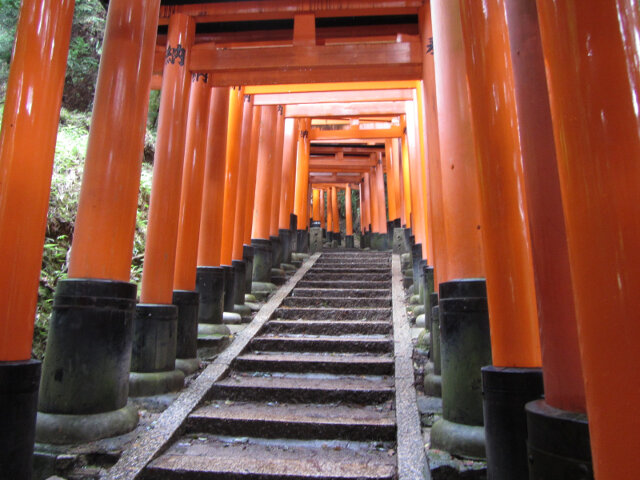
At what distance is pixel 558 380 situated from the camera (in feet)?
5.33

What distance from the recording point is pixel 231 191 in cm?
632

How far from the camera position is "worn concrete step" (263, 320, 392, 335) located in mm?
5395

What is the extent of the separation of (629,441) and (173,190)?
4030 mm

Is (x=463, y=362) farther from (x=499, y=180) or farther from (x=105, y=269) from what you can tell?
(x=105, y=269)

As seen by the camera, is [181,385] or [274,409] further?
[181,385]

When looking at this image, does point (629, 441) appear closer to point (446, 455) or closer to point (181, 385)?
point (446, 455)

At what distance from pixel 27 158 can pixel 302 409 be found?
2.61 m

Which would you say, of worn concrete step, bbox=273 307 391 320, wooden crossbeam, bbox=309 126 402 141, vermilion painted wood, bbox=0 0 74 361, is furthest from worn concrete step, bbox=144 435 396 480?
wooden crossbeam, bbox=309 126 402 141

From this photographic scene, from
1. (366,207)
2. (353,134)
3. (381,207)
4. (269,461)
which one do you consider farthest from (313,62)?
(366,207)

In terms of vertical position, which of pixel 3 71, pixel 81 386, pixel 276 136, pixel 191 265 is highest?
pixel 3 71

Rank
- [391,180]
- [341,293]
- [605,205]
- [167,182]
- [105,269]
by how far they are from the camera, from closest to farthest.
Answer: [605,205]
[105,269]
[167,182]
[341,293]
[391,180]

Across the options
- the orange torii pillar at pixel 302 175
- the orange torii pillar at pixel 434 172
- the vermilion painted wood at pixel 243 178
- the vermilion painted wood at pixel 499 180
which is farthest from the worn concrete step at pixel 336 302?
the orange torii pillar at pixel 302 175

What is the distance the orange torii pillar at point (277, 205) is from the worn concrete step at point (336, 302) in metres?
1.40

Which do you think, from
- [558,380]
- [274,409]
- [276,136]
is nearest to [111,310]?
[274,409]
